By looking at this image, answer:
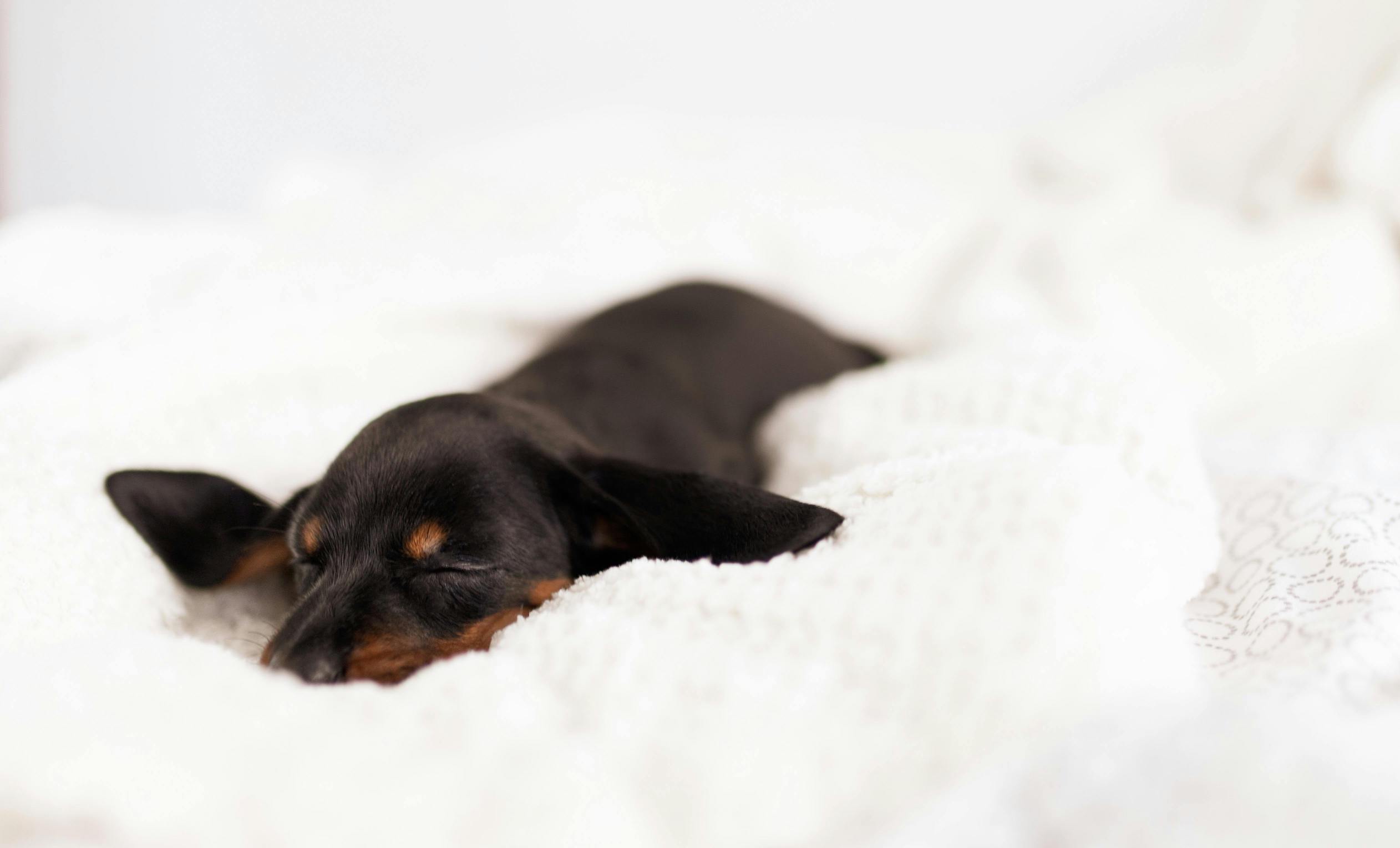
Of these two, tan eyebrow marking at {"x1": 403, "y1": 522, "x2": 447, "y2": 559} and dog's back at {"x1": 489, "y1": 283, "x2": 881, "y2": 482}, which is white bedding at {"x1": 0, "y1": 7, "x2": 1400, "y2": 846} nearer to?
dog's back at {"x1": 489, "y1": 283, "x2": 881, "y2": 482}

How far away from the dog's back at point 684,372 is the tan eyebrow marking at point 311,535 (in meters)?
0.45

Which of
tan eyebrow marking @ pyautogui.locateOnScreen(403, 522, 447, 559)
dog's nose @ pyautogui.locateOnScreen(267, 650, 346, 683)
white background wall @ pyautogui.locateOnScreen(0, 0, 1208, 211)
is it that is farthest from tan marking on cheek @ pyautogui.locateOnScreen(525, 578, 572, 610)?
white background wall @ pyautogui.locateOnScreen(0, 0, 1208, 211)

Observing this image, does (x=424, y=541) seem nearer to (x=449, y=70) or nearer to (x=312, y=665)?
(x=312, y=665)

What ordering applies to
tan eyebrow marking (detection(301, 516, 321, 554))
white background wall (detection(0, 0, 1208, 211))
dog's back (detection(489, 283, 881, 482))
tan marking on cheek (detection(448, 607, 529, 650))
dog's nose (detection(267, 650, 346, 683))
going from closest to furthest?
dog's nose (detection(267, 650, 346, 683)) → tan marking on cheek (detection(448, 607, 529, 650)) → tan eyebrow marking (detection(301, 516, 321, 554)) → dog's back (detection(489, 283, 881, 482)) → white background wall (detection(0, 0, 1208, 211))

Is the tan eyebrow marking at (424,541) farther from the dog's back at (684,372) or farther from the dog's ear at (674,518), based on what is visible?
the dog's back at (684,372)

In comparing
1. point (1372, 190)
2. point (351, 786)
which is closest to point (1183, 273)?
point (1372, 190)

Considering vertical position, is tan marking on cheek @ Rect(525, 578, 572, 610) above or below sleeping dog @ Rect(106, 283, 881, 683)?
below

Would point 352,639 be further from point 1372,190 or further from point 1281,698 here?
point 1372,190

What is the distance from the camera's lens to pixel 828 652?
2.76 ft

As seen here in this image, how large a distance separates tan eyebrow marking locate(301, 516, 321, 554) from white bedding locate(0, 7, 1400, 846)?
0.14 metres

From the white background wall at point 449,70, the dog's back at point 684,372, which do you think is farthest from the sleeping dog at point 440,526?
the white background wall at point 449,70

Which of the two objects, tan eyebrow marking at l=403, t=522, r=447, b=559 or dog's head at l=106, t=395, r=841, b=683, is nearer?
dog's head at l=106, t=395, r=841, b=683

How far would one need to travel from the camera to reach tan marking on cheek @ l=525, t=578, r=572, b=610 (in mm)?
1229

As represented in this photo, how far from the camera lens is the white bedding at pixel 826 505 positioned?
2.28 feet
